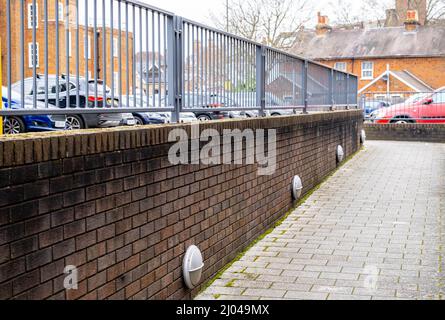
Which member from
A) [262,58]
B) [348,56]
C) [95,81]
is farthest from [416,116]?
[348,56]

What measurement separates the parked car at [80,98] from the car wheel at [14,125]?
0.95 ft

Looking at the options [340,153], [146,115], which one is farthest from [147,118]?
[340,153]

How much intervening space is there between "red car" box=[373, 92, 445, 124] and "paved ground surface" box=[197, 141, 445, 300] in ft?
41.2

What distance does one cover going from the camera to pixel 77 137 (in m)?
3.58

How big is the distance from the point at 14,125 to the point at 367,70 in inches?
2262

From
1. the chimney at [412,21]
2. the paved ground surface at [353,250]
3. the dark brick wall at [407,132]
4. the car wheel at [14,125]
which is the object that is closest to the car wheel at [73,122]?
the car wheel at [14,125]

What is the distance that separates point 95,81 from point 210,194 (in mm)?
1878

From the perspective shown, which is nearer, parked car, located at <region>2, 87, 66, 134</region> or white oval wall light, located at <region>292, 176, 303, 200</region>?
parked car, located at <region>2, 87, 66, 134</region>

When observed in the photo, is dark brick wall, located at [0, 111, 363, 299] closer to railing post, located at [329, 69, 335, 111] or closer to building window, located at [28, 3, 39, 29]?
building window, located at [28, 3, 39, 29]

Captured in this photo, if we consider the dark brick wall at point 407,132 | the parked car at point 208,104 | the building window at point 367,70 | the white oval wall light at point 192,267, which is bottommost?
the white oval wall light at point 192,267

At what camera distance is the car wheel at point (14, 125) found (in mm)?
4098

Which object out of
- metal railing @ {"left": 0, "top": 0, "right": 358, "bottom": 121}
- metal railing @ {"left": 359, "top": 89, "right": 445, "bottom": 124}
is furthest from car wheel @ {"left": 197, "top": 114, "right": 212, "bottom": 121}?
metal railing @ {"left": 359, "top": 89, "right": 445, "bottom": 124}

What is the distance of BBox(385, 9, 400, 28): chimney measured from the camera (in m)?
69.0

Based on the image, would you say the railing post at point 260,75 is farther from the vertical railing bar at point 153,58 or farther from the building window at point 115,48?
the building window at point 115,48
